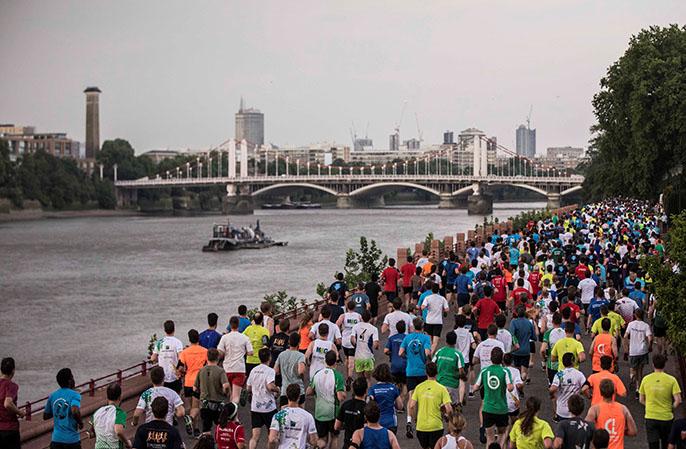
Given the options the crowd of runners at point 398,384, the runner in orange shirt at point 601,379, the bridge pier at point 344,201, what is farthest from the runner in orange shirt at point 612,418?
the bridge pier at point 344,201

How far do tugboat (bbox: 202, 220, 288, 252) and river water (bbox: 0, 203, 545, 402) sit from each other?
4.62 feet

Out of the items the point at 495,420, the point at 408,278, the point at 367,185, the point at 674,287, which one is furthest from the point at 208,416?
the point at 367,185

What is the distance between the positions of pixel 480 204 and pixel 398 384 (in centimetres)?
11578

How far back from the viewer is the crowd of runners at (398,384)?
8.82 m

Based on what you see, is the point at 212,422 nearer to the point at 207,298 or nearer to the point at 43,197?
the point at 207,298

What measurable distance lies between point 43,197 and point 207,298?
79.5 meters

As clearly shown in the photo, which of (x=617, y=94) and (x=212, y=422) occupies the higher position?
(x=617, y=94)

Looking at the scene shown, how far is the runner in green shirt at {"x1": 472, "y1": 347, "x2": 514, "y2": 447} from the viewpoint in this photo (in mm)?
10500

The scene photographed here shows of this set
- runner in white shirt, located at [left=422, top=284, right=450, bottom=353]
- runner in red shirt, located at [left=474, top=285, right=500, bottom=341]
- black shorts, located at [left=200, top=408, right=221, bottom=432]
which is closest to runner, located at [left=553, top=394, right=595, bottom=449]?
black shorts, located at [left=200, top=408, right=221, bottom=432]

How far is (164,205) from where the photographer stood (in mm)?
152000

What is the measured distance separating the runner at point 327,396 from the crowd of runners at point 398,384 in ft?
0.04

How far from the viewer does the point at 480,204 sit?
127 meters

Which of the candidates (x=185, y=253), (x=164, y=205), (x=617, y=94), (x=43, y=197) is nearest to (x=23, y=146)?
(x=164, y=205)

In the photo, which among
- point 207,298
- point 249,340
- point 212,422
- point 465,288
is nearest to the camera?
point 212,422
